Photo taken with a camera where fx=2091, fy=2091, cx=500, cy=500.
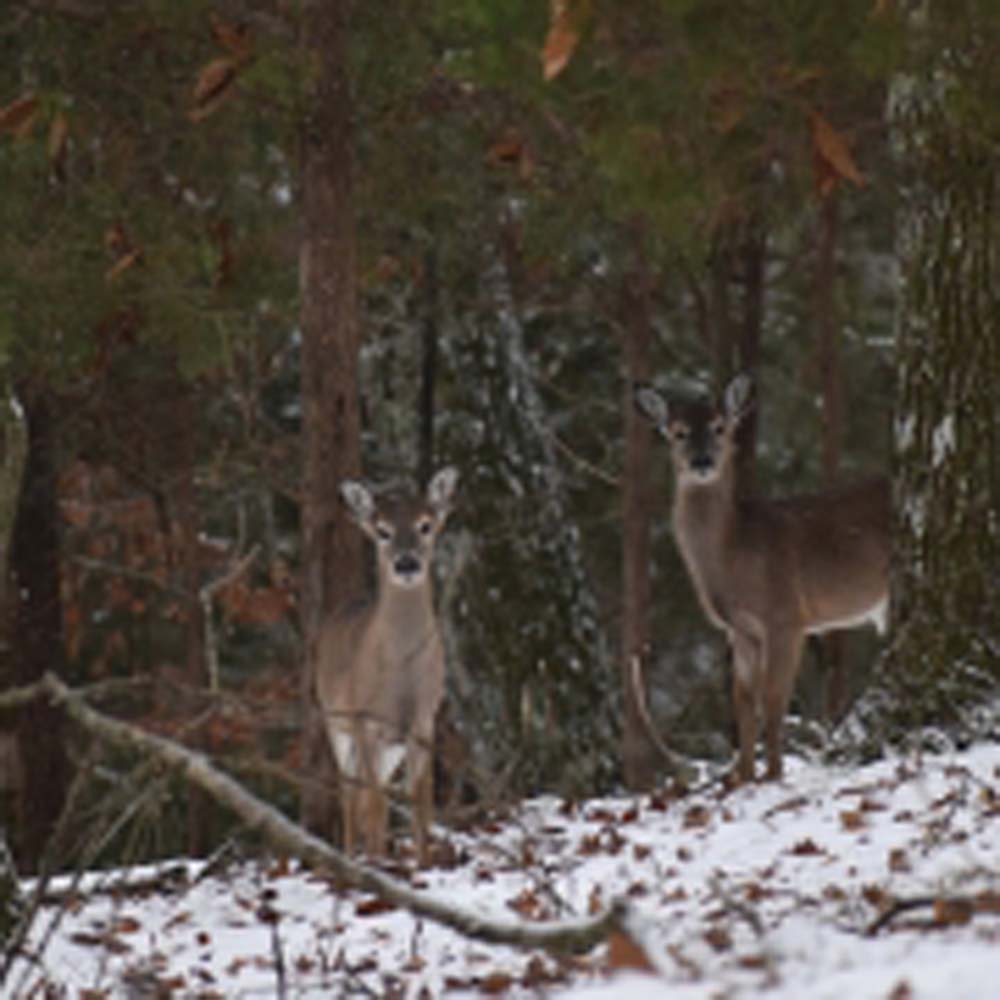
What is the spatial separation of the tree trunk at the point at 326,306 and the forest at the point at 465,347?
2cm

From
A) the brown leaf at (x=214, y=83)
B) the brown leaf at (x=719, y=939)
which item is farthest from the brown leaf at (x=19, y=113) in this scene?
the brown leaf at (x=719, y=939)

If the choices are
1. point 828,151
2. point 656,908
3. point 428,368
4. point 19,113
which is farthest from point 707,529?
point 428,368

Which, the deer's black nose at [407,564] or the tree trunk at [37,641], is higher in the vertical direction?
the deer's black nose at [407,564]

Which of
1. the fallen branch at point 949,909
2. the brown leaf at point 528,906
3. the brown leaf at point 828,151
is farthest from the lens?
the brown leaf at point 528,906

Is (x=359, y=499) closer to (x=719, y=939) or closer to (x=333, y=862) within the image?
(x=719, y=939)

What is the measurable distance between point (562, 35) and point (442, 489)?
5.31 m

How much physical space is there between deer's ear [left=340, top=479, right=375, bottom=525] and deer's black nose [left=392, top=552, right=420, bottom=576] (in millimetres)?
259

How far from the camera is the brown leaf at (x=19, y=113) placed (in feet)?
32.7

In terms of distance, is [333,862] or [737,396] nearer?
[333,862]

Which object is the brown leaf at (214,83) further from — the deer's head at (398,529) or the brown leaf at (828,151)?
the brown leaf at (828,151)

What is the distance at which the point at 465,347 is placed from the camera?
1716cm

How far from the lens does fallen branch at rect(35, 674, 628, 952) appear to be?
456 cm

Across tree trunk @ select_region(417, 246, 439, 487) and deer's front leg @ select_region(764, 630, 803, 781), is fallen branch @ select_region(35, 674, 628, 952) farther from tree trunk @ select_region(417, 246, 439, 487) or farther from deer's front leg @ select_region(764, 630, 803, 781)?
tree trunk @ select_region(417, 246, 439, 487)

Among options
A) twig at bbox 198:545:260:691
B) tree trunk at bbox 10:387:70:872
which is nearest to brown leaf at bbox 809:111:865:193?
twig at bbox 198:545:260:691
